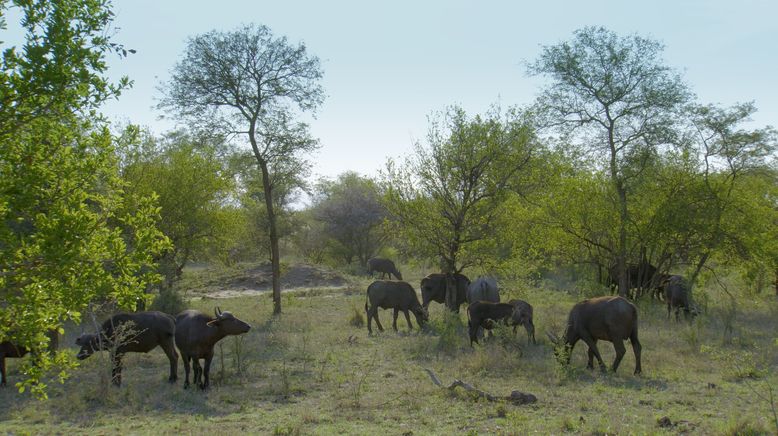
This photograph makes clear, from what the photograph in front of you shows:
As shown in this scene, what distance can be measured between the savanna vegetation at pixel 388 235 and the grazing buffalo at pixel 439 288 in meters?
0.44

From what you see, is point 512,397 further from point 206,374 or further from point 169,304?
point 169,304

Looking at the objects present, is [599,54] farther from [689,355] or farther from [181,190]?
[181,190]

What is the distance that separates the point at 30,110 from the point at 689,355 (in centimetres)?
1287

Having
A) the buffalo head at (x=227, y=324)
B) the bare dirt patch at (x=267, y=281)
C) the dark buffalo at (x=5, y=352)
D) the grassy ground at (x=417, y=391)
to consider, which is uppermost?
the bare dirt patch at (x=267, y=281)

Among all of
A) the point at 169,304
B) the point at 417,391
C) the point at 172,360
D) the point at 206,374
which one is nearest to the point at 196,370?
the point at 206,374

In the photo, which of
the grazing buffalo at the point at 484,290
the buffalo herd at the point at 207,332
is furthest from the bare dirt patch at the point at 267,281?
the buffalo herd at the point at 207,332

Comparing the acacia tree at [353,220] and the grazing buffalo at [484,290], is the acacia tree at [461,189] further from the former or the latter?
the acacia tree at [353,220]

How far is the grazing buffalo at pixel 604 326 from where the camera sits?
1222 cm

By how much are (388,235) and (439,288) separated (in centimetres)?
302

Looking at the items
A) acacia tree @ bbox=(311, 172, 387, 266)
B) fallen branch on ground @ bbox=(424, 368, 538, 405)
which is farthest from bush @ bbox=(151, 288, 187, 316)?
acacia tree @ bbox=(311, 172, 387, 266)

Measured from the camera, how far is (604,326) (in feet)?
40.8

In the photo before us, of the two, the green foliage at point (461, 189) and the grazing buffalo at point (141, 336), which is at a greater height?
the green foliage at point (461, 189)

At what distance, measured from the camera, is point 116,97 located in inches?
289

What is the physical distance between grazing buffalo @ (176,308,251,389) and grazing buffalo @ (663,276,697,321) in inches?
542
